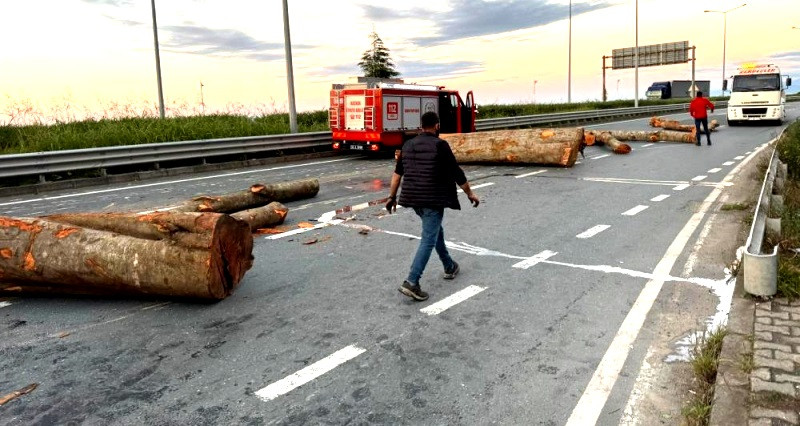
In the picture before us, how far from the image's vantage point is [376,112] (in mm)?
17609

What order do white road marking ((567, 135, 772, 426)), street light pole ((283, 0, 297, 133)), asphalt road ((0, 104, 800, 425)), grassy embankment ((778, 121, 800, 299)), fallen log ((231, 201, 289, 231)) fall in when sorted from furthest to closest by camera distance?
1. street light pole ((283, 0, 297, 133))
2. fallen log ((231, 201, 289, 231))
3. grassy embankment ((778, 121, 800, 299))
4. asphalt road ((0, 104, 800, 425))
5. white road marking ((567, 135, 772, 426))

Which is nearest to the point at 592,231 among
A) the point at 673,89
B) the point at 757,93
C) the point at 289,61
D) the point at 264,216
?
the point at 264,216

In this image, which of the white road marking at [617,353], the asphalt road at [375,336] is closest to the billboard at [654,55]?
the asphalt road at [375,336]

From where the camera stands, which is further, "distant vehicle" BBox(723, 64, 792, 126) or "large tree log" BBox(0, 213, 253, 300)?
"distant vehicle" BBox(723, 64, 792, 126)

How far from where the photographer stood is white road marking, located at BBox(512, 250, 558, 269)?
19.7ft

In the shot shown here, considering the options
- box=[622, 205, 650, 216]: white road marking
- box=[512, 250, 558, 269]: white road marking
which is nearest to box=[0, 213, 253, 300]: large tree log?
box=[512, 250, 558, 269]: white road marking

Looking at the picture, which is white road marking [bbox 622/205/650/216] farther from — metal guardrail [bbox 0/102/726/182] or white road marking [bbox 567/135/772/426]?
metal guardrail [bbox 0/102/726/182]

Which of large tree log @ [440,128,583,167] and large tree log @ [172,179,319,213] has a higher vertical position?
large tree log @ [440,128,583,167]

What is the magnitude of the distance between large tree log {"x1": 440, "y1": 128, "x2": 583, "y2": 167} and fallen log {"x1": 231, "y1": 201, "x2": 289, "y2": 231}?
7.54 metres

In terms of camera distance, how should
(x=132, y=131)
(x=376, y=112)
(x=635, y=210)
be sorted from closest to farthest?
1. (x=635, y=210)
2. (x=132, y=131)
3. (x=376, y=112)

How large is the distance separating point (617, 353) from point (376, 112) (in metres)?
A: 14.4

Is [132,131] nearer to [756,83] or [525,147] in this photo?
[525,147]

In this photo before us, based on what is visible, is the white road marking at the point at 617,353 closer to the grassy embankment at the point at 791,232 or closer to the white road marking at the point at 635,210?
the grassy embankment at the point at 791,232

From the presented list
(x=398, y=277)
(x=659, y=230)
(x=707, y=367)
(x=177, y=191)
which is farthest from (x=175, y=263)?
(x=177, y=191)
